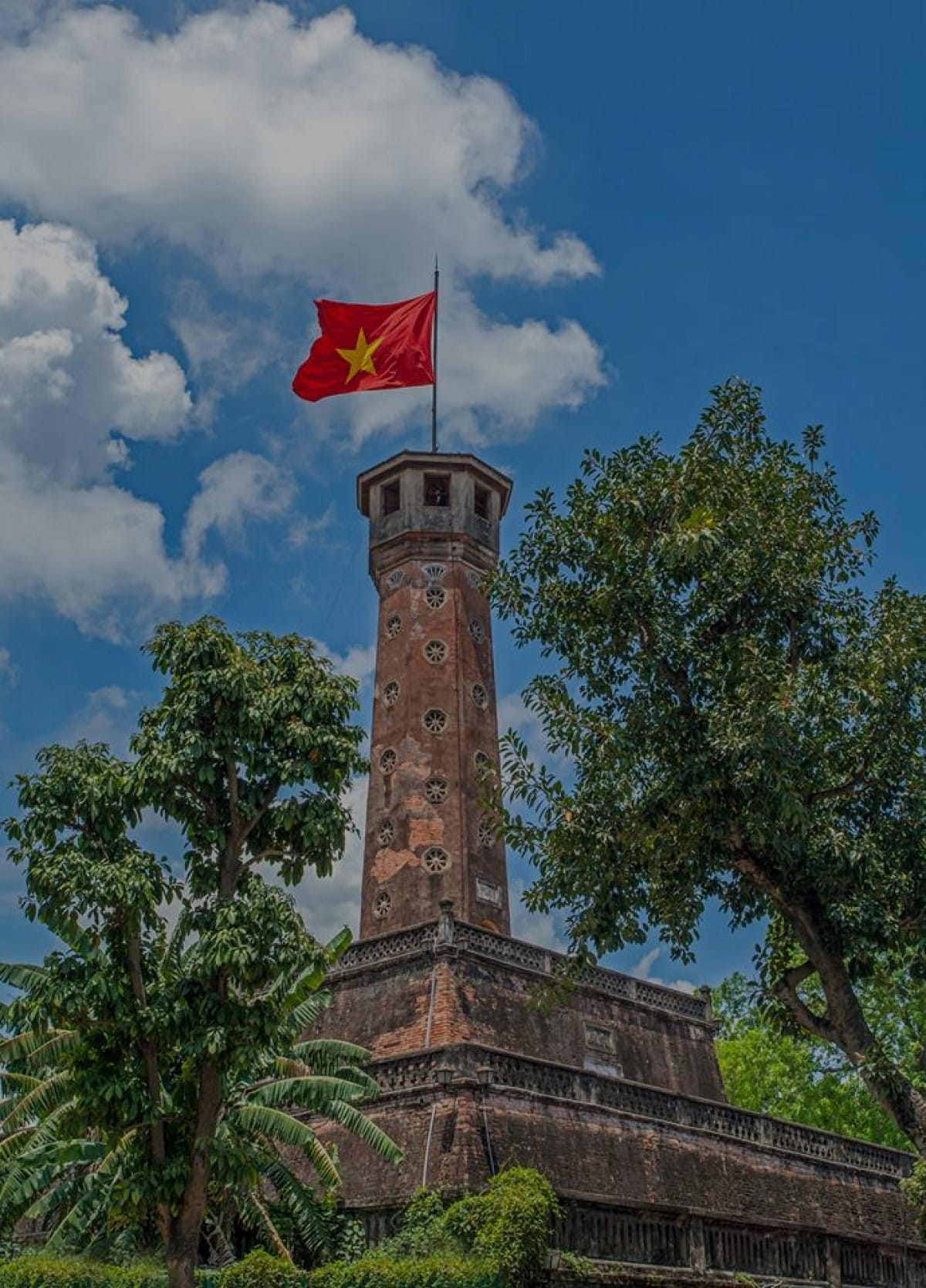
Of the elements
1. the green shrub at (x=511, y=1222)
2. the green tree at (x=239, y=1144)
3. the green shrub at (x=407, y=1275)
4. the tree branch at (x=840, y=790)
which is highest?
the tree branch at (x=840, y=790)

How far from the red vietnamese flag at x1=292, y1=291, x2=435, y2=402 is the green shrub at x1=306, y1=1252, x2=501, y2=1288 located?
17505 millimetres

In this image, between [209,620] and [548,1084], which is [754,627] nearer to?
[209,620]

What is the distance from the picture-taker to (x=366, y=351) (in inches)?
1099

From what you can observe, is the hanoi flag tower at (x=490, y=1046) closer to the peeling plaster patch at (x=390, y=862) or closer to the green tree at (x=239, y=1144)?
the peeling plaster patch at (x=390, y=862)

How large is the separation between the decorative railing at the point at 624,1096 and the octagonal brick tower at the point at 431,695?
22.9 feet

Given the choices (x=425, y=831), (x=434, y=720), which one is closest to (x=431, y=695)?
(x=434, y=720)

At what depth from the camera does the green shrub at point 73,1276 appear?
1436 centimetres

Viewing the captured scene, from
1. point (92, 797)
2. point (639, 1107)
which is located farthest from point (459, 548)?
point (92, 797)

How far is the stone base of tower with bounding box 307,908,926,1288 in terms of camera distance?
59.0 ft

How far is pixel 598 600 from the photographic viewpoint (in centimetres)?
1515

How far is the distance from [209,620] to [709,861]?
21.5 ft

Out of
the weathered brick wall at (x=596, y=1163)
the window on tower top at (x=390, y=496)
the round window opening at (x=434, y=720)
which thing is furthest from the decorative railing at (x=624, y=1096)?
the window on tower top at (x=390, y=496)

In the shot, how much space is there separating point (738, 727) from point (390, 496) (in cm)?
2054

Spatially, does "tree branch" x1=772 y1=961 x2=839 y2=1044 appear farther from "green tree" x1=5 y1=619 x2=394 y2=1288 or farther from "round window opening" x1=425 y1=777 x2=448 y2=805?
"round window opening" x1=425 y1=777 x2=448 y2=805
